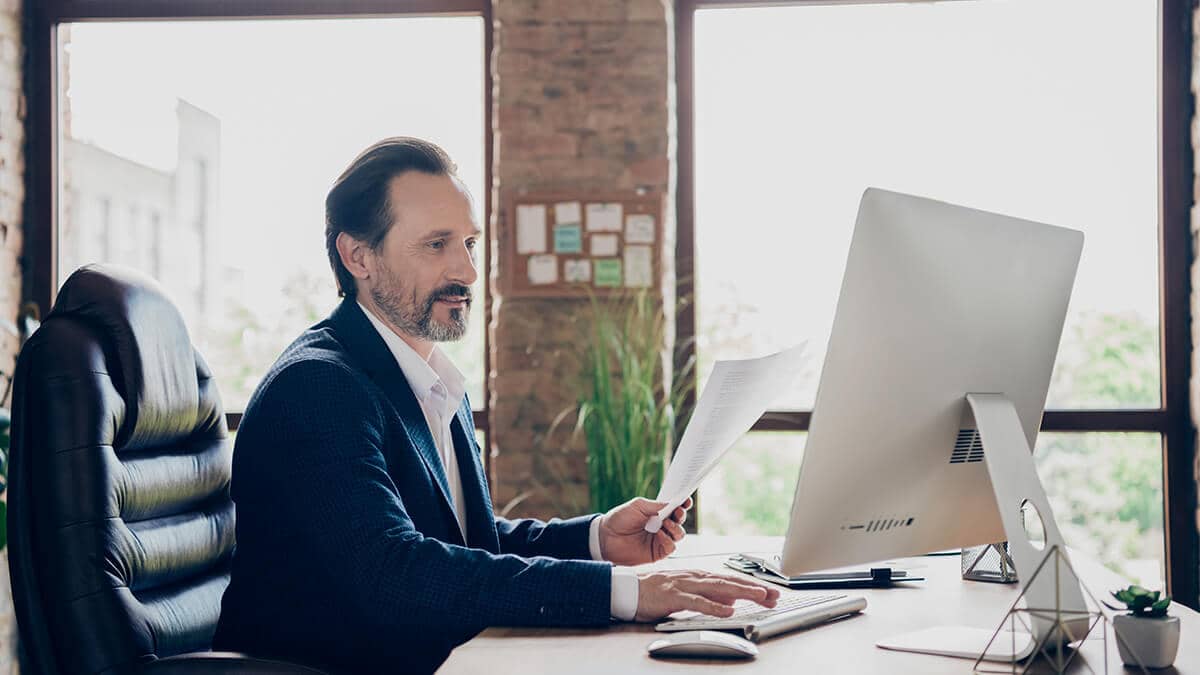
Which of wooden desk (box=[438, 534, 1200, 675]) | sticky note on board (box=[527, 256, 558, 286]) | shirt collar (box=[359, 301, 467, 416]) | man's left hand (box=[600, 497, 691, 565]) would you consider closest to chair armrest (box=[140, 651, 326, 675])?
wooden desk (box=[438, 534, 1200, 675])

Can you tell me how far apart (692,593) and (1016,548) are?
1.23 ft

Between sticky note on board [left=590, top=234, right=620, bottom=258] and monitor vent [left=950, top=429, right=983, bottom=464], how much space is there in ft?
7.43

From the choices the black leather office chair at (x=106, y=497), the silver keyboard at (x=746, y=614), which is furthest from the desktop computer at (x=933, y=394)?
the black leather office chair at (x=106, y=497)

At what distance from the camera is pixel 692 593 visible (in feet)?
4.19

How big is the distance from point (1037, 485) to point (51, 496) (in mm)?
1140

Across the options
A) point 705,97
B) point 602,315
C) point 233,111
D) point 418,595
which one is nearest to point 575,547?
point 418,595

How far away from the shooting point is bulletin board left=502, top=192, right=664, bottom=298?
3.40 meters

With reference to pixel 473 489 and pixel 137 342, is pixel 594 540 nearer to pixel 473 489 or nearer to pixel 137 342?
pixel 473 489

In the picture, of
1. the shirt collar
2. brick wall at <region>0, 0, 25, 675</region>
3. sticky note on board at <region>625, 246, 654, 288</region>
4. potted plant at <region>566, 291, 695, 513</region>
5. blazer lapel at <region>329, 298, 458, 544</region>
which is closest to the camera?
blazer lapel at <region>329, 298, 458, 544</region>

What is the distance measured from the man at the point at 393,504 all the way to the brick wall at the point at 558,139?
58.1 inches

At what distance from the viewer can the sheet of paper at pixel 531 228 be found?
3418 millimetres

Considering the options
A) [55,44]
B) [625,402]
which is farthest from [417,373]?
[55,44]

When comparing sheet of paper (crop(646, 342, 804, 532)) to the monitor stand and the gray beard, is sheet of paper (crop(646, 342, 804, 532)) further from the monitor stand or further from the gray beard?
the gray beard

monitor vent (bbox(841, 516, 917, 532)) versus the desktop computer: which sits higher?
the desktop computer
